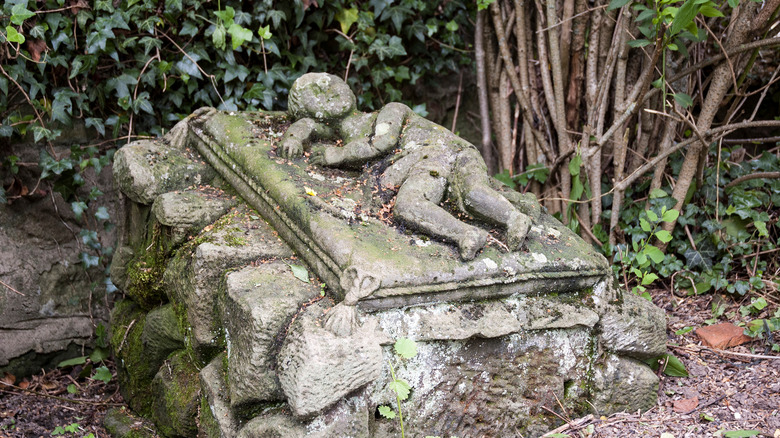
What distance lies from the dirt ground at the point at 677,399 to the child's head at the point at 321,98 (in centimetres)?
179

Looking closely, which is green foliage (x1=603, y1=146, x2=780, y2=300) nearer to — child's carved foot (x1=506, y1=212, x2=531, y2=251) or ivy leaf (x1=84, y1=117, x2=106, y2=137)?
child's carved foot (x1=506, y1=212, x2=531, y2=251)

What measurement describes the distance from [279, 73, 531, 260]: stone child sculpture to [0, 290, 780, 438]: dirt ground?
916 millimetres

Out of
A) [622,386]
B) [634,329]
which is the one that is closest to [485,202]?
[634,329]

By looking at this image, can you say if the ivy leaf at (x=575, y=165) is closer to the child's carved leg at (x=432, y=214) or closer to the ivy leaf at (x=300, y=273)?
the child's carved leg at (x=432, y=214)

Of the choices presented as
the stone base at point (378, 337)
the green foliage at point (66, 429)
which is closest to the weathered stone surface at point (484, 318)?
the stone base at point (378, 337)

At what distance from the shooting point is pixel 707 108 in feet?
11.8

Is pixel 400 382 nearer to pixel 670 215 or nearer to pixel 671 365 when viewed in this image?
pixel 671 365

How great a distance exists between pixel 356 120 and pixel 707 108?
6.08ft

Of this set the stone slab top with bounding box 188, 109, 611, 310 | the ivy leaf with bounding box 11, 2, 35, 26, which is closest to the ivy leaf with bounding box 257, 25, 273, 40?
the stone slab top with bounding box 188, 109, 611, 310

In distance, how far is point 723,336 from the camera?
328 centimetres

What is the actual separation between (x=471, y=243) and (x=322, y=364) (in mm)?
722

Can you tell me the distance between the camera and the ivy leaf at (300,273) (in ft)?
8.64

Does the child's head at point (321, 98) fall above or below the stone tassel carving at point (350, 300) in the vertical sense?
above

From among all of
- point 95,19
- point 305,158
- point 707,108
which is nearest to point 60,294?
point 95,19
